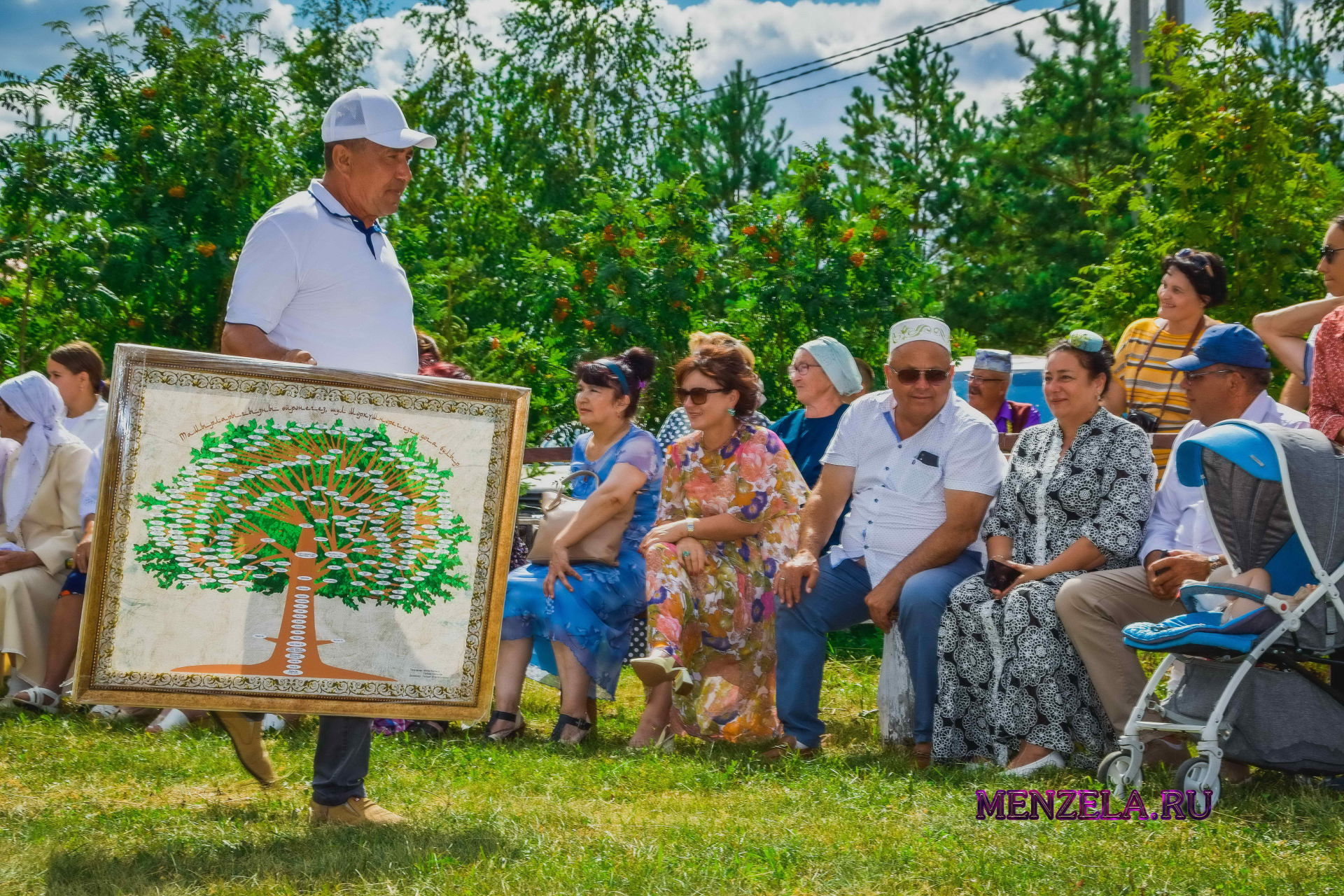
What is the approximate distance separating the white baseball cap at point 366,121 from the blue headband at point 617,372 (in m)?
2.58

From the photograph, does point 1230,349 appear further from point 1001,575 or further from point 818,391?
point 818,391

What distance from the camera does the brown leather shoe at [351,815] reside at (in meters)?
4.12

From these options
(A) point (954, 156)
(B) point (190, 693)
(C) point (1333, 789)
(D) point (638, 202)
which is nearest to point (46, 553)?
(B) point (190, 693)

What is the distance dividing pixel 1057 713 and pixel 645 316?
517cm

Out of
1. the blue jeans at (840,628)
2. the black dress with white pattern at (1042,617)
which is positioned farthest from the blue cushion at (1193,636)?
the blue jeans at (840,628)

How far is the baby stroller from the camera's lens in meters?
4.45

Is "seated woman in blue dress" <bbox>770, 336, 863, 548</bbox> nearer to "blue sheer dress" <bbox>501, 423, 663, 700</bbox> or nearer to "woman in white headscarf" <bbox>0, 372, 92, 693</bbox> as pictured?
"blue sheer dress" <bbox>501, 423, 663, 700</bbox>

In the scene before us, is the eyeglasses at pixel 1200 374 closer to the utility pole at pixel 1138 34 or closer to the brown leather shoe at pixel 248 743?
the brown leather shoe at pixel 248 743

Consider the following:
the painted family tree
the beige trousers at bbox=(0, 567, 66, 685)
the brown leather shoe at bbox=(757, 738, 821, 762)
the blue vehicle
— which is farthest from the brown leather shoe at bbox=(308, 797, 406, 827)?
the blue vehicle

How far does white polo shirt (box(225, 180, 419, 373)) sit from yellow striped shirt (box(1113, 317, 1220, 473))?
400cm

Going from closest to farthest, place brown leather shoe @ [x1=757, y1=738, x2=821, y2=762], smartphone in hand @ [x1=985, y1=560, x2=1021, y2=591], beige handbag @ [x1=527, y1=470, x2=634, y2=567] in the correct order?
smartphone in hand @ [x1=985, y1=560, x2=1021, y2=591]
brown leather shoe @ [x1=757, y1=738, x2=821, y2=762]
beige handbag @ [x1=527, y1=470, x2=634, y2=567]

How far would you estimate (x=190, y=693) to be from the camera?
3.85m

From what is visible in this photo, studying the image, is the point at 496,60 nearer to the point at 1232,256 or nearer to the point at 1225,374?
the point at 1232,256

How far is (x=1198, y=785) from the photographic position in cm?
441
